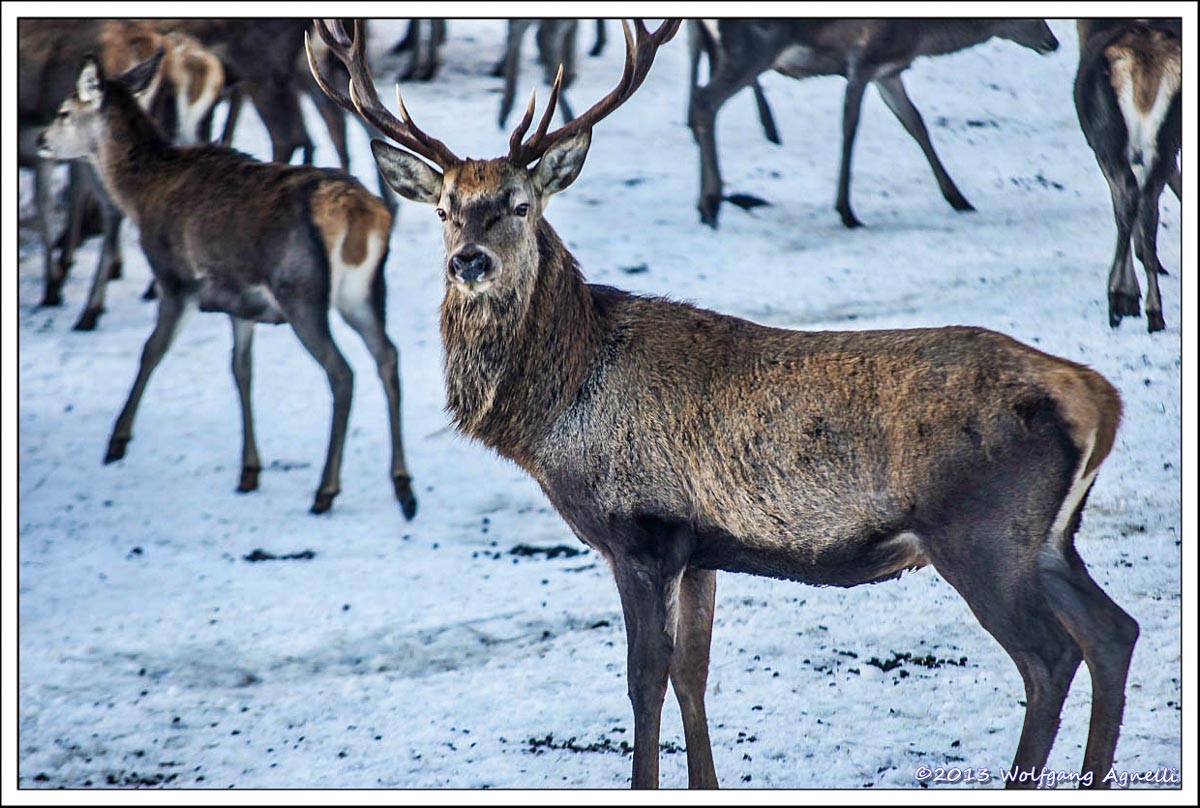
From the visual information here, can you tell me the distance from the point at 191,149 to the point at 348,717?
11.2 ft

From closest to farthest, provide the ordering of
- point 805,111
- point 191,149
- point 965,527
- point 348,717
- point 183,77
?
1. point 965,527
2. point 348,717
3. point 191,149
4. point 183,77
5. point 805,111

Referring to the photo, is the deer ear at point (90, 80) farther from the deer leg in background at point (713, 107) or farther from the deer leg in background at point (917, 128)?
the deer leg in background at point (917, 128)

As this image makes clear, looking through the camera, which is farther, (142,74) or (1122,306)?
(142,74)

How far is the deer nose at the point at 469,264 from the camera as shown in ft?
12.4

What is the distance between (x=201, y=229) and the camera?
6.53m

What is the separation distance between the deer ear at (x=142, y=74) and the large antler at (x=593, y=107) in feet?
12.4

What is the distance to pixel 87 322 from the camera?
26.9 feet

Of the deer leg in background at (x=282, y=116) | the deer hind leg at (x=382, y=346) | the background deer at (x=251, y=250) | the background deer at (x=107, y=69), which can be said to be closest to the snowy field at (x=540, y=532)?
the deer hind leg at (x=382, y=346)

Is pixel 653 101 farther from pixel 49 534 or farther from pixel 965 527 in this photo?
pixel 965 527

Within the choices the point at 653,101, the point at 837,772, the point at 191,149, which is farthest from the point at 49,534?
the point at 653,101

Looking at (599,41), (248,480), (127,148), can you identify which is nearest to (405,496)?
(248,480)

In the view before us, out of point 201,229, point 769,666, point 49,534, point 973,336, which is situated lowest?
point 49,534

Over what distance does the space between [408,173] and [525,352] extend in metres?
0.73

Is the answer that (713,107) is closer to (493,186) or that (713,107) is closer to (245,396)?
(245,396)
